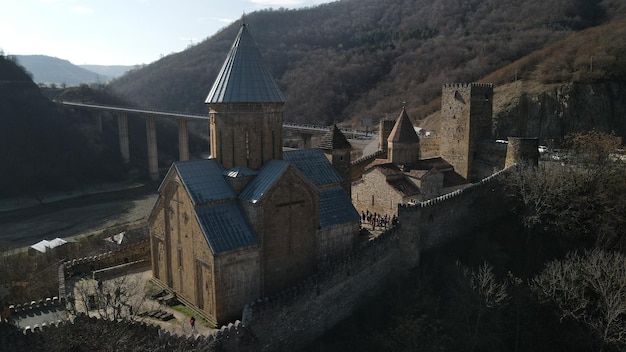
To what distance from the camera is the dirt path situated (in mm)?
40219

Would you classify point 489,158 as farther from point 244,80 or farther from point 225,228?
point 225,228

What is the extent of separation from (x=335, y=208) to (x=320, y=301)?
4.31 metres

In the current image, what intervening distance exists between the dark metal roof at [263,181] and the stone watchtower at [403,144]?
480 inches

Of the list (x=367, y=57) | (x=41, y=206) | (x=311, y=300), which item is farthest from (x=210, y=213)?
(x=367, y=57)

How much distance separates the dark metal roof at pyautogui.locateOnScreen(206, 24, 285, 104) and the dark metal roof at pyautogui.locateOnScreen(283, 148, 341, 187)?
3.02 m

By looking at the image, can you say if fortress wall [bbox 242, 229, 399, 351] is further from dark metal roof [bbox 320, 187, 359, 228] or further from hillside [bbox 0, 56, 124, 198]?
hillside [bbox 0, 56, 124, 198]

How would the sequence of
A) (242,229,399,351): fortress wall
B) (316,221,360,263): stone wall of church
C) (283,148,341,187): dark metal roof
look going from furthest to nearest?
(283,148,341,187): dark metal roof, (316,221,360,263): stone wall of church, (242,229,399,351): fortress wall

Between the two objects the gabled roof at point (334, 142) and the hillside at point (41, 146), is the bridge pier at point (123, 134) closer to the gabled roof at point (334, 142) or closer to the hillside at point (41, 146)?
the hillside at point (41, 146)

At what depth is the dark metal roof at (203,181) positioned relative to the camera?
16016 mm

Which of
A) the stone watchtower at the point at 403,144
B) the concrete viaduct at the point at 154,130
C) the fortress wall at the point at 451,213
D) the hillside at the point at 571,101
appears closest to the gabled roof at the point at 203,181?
the fortress wall at the point at 451,213

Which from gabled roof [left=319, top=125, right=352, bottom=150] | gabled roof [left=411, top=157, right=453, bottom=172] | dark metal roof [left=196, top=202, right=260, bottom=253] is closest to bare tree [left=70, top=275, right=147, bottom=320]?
dark metal roof [left=196, top=202, right=260, bottom=253]

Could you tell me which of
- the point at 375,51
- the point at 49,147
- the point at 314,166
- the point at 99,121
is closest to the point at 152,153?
the point at 49,147

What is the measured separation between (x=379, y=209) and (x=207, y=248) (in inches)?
501

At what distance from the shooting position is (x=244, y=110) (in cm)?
1723
